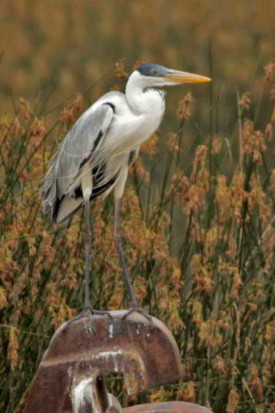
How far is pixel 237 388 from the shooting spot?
538 centimetres

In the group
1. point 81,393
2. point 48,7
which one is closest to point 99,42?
point 48,7

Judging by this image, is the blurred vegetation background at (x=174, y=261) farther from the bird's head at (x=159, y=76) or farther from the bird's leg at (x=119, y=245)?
the bird's head at (x=159, y=76)

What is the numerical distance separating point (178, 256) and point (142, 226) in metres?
0.46

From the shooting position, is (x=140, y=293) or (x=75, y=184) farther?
(x=140, y=293)

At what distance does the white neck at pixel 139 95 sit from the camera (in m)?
4.40

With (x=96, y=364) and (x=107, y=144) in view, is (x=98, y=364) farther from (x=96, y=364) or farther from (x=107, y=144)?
(x=107, y=144)

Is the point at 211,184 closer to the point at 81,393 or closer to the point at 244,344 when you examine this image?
the point at 244,344

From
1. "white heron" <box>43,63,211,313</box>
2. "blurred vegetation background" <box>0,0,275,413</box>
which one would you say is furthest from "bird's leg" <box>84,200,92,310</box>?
"blurred vegetation background" <box>0,0,275,413</box>

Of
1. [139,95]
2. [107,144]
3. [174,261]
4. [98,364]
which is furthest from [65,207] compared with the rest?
[98,364]

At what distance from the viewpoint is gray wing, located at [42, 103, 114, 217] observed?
4496mm

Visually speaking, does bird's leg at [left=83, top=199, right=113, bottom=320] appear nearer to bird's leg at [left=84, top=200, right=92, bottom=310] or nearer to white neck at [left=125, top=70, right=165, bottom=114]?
bird's leg at [left=84, top=200, right=92, bottom=310]

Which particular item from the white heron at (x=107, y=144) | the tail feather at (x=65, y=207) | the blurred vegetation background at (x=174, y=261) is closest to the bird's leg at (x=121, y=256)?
the white heron at (x=107, y=144)

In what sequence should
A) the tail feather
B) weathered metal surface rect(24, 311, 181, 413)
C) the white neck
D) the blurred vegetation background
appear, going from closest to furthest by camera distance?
weathered metal surface rect(24, 311, 181, 413) → the white neck → the tail feather → the blurred vegetation background

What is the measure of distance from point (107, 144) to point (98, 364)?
801 millimetres
